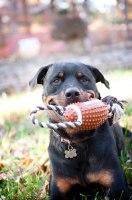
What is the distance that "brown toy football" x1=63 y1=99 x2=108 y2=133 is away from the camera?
2.50 meters

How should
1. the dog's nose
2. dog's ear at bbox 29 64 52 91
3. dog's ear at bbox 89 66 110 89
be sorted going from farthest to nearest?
dog's ear at bbox 89 66 110 89 < dog's ear at bbox 29 64 52 91 < the dog's nose

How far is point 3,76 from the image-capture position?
12.3 metres

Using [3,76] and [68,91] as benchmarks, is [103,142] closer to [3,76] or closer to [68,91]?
[68,91]

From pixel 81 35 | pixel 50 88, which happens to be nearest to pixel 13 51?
pixel 81 35

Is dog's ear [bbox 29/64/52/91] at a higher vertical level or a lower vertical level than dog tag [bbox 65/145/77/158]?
higher

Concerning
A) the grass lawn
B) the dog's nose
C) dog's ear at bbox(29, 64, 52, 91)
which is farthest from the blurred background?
the dog's nose

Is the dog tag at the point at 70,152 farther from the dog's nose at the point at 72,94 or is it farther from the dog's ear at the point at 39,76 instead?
the dog's ear at the point at 39,76

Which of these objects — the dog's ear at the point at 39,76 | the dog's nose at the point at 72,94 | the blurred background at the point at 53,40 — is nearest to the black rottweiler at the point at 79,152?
the dog's nose at the point at 72,94

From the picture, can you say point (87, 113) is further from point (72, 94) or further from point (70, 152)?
point (70, 152)

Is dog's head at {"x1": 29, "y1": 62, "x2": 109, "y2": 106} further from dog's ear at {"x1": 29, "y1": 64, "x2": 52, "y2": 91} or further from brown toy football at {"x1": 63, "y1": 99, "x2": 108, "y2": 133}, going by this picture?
brown toy football at {"x1": 63, "y1": 99, "x2": 108, "y2": 133}

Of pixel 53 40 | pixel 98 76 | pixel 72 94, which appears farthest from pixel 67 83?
pixel 53 40

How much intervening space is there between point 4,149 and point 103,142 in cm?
195

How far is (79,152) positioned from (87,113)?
0.62 metres

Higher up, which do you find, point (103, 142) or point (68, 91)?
point (68, 91)
